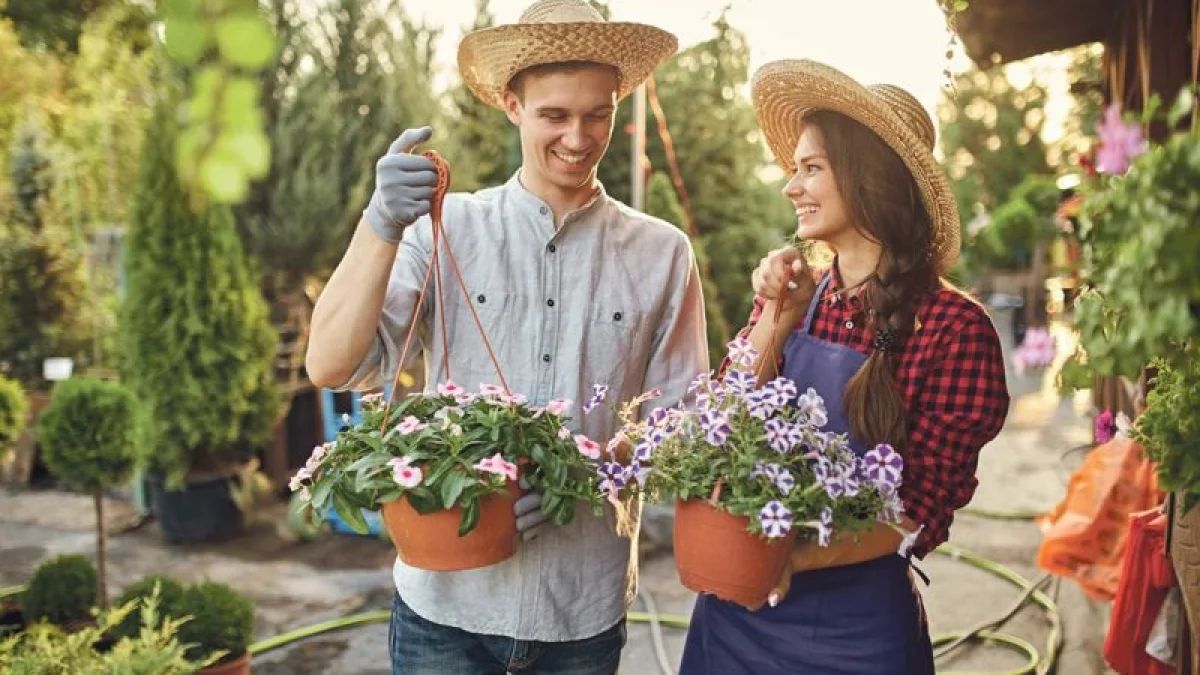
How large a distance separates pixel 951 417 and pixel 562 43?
3.07 feet

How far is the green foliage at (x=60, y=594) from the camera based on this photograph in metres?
3.50

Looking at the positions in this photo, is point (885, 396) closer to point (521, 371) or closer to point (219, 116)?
point (521, 371)

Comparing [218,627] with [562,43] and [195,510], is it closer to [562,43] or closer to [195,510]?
[562,43]

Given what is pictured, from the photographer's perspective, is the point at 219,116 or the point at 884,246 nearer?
the point at 219,116

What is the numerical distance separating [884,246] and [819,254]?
333 millimetres

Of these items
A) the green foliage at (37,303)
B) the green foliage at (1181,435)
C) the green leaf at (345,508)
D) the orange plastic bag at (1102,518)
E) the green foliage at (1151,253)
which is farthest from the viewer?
the green foliage at (37,303)

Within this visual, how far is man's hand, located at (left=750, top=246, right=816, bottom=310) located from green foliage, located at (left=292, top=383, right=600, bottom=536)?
430 mm

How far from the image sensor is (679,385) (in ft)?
6.86

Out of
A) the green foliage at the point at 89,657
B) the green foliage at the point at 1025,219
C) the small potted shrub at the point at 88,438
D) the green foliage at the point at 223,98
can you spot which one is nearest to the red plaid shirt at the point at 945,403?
the green foliage at the point at 223,98

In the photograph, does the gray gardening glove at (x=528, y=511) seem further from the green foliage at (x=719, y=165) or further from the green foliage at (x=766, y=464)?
the green foliage at (x=719, y=165)

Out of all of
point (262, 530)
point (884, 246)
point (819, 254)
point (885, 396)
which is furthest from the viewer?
point (262, 530)

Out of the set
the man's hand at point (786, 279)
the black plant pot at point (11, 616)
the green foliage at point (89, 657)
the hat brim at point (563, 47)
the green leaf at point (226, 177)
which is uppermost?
the hat brim at point (563, 47)

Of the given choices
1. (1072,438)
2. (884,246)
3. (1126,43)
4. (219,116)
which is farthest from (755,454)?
(1072,438)

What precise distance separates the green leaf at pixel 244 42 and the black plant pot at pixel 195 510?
5.50 metres
